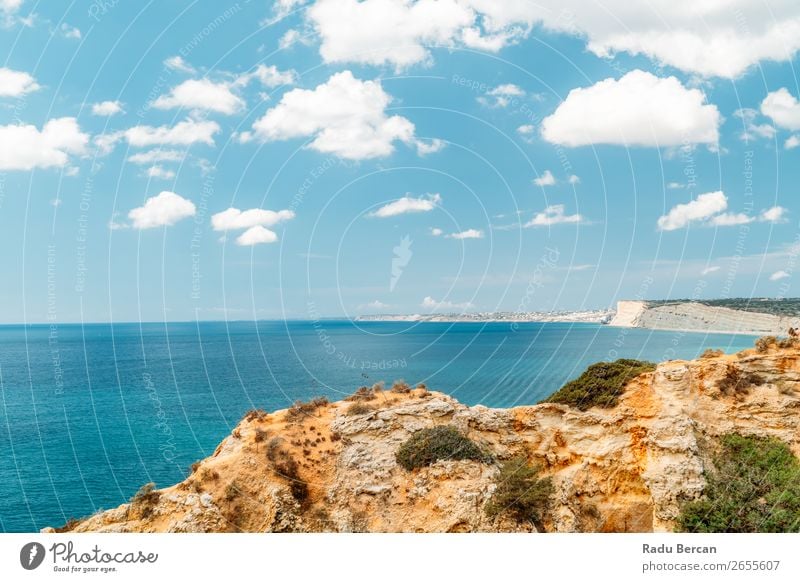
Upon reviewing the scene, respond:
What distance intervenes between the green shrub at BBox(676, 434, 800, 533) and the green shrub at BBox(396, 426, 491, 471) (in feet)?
21.3

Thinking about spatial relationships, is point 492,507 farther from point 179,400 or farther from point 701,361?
point 179,400

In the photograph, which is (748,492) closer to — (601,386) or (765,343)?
(765,343)

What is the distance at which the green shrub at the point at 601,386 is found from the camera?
22.3 metres

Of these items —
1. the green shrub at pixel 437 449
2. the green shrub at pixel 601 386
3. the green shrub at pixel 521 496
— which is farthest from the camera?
the green shrub at pixel 601 386

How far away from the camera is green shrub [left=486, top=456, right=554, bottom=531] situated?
1647 centimetres

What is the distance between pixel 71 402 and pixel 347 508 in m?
56.4

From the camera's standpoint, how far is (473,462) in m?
18.0

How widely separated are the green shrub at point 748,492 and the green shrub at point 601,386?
4933 mm

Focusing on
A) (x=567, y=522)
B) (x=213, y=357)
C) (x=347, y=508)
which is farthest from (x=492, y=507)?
(x=213, y=357)

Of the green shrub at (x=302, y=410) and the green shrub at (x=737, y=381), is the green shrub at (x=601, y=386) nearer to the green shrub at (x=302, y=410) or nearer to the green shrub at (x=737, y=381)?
the green shrub at (x=737, y=381)

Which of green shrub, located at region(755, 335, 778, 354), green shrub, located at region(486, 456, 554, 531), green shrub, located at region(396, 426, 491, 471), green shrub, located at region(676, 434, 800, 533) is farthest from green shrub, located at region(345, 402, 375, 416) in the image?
green shrub, located at region(755, 335, 778, 354)
